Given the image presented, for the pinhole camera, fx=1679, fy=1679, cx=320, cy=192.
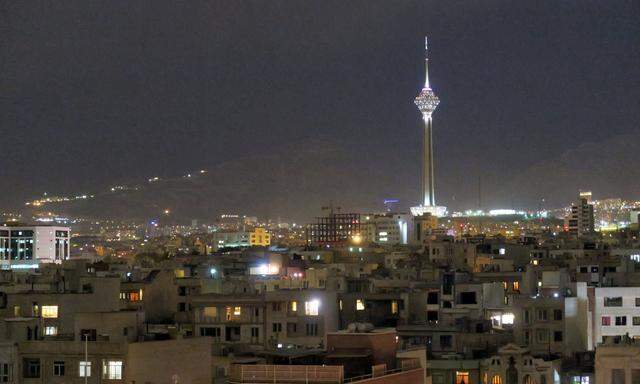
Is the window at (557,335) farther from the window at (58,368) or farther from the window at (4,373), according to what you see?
the window at (4,373)

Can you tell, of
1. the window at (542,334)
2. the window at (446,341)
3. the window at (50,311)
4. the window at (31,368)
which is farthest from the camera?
the window at (542,334)

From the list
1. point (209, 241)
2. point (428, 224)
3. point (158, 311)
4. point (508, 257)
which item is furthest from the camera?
point (209, 241)

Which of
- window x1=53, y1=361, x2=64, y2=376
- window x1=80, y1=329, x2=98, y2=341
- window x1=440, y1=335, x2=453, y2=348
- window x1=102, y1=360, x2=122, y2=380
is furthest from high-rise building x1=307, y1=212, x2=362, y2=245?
window x1=102, y1=360, x2=122, y2=380

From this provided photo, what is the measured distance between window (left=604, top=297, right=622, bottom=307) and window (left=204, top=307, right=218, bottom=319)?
416 inches

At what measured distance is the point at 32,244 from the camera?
507 feet

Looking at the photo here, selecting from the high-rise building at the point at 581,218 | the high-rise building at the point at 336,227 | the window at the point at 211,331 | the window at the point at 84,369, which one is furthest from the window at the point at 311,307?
the high-rise building at the point at 581,218

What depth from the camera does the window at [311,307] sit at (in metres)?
42.4

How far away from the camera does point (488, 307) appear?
46125 mm

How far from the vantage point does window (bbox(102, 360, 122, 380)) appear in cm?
2711

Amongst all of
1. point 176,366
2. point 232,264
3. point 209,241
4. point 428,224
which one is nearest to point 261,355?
point 176,366

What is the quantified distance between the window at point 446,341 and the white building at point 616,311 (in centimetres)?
642

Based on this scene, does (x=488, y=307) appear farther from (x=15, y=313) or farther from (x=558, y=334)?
(x=15, y=313)

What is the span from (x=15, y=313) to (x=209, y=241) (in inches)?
5434

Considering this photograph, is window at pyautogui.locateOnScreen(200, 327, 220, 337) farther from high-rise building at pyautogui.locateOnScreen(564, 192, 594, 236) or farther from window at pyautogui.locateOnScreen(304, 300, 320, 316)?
high-rise building at pyautogui.locateOnScreen(564, 192, 594, 236)
